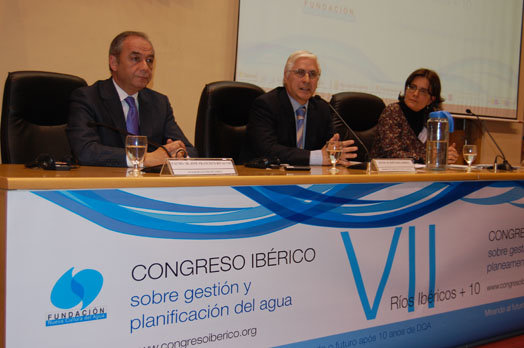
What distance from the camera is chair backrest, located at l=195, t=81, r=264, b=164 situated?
2.43m

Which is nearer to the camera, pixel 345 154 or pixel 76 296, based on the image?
pixel 76 296

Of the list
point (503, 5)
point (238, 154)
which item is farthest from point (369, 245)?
point (503, 5)

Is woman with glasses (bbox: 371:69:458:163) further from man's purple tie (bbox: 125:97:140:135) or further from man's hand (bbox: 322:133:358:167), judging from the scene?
man's purple tie (bbox: 125:97:140:135)

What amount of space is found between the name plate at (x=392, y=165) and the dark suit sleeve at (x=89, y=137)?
0.92 metres

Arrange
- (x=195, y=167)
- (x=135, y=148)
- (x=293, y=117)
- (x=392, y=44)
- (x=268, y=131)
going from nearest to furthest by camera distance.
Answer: (x=195, y=167), (x=135, y=148), (x=268, y=131), (x=293, y=117), (x=392, y=44)

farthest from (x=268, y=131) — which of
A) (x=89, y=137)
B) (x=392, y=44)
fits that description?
(x=392, y=44)

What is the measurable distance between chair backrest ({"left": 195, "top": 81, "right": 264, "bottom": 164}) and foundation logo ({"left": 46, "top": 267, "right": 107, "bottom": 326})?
4.51 feet

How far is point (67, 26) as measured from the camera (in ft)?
9.59

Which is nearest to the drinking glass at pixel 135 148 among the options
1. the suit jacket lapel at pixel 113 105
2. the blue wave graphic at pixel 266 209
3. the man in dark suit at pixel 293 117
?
the blue wave graphic at pixel 266 209

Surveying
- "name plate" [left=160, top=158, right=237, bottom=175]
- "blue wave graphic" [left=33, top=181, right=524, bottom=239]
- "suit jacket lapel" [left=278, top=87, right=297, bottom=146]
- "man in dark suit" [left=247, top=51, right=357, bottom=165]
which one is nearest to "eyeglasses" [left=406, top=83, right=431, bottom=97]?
"man in dark suit" [left=247, top=51, right=357, bottom=165]

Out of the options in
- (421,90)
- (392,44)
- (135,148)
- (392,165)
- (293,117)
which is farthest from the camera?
(392,44)

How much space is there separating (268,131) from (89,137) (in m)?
0.87

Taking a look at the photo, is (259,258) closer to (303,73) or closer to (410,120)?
(303,73)

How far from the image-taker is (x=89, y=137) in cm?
193
